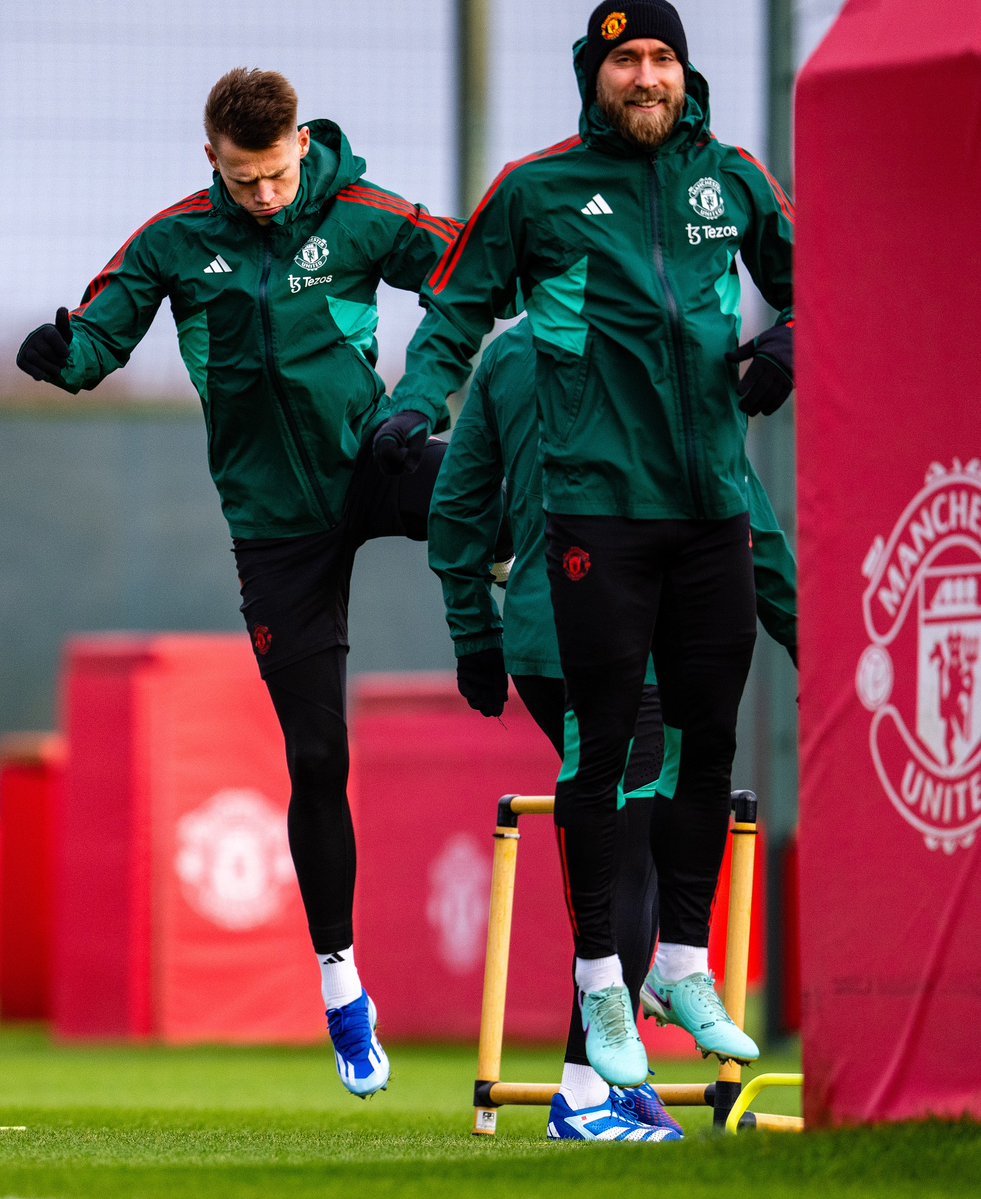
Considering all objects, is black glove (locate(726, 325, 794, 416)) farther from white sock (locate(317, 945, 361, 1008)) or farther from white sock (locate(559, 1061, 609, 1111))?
white sock (locate(317, 945, 361, 1008))

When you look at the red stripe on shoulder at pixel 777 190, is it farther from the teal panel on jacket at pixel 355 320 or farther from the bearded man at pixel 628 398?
the teal panel on jacket at pixel 355 320

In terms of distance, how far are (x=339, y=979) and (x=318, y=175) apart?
1845mm

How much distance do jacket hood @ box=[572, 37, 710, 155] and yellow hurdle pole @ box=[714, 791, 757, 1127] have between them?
1.53 metres

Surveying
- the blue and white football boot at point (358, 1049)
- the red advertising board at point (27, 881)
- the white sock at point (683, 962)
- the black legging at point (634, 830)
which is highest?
the black legging at point (634, 830)

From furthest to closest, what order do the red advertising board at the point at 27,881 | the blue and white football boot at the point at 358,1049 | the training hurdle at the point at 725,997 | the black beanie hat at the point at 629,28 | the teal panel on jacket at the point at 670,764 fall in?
the red advertising board at the point at 27,881, the blue and white football boot at the point at 358,1049, the training hurdle at the point at 725,997, the teal panel on jacket at the point at 670,764, the black beanie hat at the point at 629,28

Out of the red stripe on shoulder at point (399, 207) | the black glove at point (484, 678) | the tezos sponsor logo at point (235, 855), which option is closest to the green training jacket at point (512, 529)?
the black glove at point (484, 678)

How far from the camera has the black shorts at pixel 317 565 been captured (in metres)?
5.11

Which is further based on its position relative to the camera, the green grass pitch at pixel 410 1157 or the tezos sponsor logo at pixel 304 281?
the tezos sponsor logo at pixel 304 281

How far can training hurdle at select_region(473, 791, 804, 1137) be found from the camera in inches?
191

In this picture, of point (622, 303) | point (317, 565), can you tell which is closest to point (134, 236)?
point (317, 565)

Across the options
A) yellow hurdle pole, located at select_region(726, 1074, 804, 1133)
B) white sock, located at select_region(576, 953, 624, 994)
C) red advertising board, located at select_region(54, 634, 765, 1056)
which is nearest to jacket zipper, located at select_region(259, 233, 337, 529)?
white sock, located at select_region(576, 953, 624, 994)

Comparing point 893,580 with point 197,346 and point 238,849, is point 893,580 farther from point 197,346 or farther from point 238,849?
point 238,849

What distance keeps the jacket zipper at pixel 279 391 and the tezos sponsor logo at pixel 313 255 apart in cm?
7

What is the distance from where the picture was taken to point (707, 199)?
4285 millimetres
